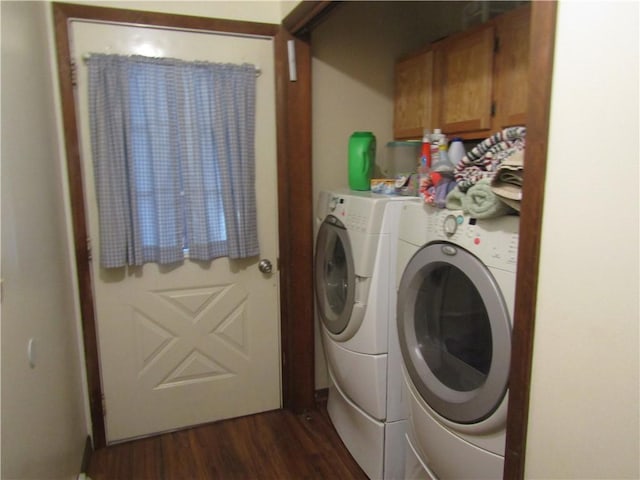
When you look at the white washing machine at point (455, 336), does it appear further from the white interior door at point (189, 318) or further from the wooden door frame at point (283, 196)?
the white interior door at point (189, 318)

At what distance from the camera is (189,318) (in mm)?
2178

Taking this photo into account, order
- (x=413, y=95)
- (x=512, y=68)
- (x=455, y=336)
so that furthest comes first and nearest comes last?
(x=413, y=95), (x=512, y=68), (x=455, y=336)

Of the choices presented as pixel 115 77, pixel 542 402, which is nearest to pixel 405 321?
pixel 542 402

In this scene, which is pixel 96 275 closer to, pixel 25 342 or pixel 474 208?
pixel 25 342

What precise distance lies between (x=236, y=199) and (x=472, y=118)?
114cm

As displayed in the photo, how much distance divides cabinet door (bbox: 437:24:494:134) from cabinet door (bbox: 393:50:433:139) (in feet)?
0.30

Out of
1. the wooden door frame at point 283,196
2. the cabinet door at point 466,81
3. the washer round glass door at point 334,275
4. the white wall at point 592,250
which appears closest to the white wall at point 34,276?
the wooden door frame at point 283,196

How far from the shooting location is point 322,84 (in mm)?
2252

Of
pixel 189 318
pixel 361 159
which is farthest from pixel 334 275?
pixel 189 318

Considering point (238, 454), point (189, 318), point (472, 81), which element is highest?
point (472, 81)

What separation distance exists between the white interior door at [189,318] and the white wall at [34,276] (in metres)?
0.17

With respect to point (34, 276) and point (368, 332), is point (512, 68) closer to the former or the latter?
point (368, 332)

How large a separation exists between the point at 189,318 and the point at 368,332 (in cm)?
96

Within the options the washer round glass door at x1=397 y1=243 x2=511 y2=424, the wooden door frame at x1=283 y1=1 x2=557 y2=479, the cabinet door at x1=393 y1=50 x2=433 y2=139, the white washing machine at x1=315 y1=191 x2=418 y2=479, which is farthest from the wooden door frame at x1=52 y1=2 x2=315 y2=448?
the wooden door frame at x1=283 y1=1 x2=557 y2=479
